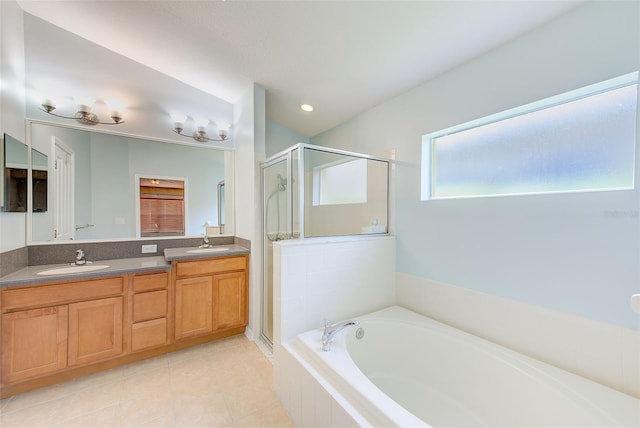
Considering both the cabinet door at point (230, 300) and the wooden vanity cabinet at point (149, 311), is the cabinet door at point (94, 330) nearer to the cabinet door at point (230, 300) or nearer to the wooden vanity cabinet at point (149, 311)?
the wooden vanity cabinet at point (149, 311)

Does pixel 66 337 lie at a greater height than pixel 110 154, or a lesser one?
lesser

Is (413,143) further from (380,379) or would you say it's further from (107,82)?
(107,82)

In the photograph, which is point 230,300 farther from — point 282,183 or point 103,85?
point 103,85

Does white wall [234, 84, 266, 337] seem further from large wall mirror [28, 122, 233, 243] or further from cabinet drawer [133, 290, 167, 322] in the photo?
cabinet drawer [133, 290, 167, 322]

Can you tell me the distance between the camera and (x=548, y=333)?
1418 mm

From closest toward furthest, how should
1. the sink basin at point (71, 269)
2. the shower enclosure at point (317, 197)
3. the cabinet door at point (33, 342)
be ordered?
the cabinet door at point (33, 342)
the sink basin at point (71, 269)
the shower enclosure at point (317, 197)

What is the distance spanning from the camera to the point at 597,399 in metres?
1.13

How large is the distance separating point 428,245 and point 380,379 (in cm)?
111

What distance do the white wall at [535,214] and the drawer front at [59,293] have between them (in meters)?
2.50

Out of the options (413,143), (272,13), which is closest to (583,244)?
(413,143)

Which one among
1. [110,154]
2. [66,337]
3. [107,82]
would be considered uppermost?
[107,82]

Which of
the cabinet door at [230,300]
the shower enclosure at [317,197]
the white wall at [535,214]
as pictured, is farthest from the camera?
the cabinet door at [230,300]

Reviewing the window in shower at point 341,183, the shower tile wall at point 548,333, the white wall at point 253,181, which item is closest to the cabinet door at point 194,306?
the white wall at point 253,181

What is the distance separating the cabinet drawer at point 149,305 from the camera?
6.59 feet
